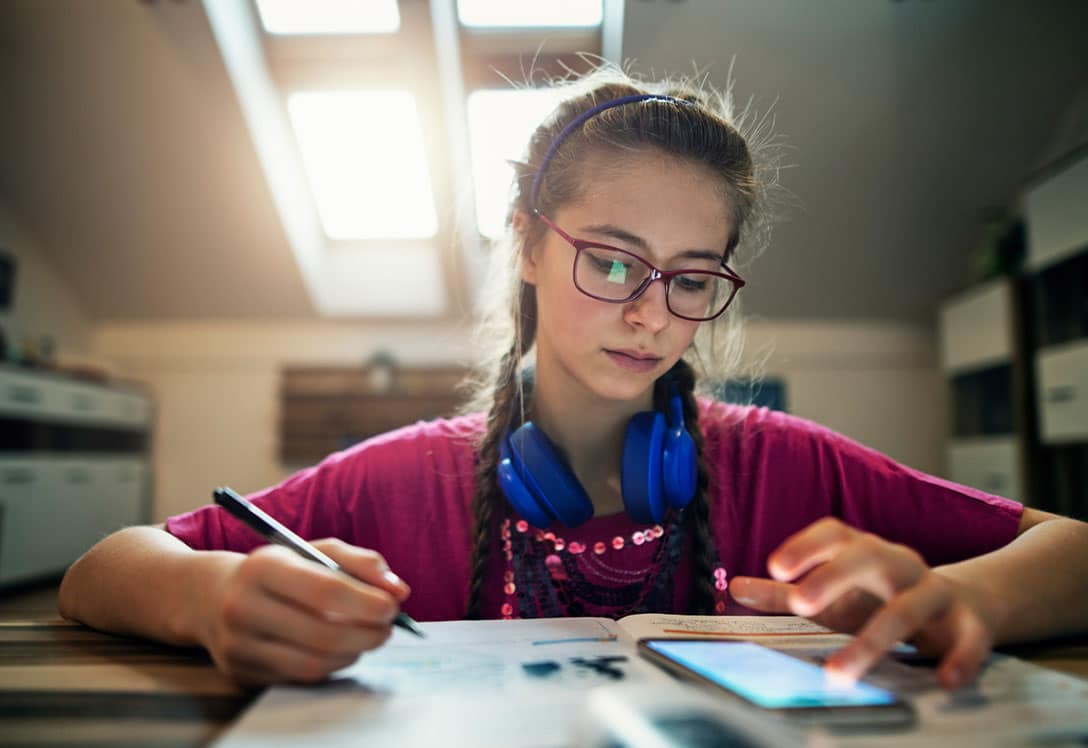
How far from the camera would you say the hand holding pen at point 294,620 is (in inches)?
17.8

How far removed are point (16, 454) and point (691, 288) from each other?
3.20 m

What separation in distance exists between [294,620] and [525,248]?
0.74 metres

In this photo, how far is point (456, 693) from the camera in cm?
44

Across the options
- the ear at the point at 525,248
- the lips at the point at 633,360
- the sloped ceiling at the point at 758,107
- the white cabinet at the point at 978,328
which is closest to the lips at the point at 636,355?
the lips at the point at 633,360

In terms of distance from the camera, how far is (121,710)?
44cm

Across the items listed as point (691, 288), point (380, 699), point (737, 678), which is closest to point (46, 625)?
point (380, 699)

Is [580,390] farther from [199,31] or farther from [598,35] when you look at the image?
[199,31]

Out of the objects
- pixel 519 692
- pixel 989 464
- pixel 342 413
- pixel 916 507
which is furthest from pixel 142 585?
pixel 989 464

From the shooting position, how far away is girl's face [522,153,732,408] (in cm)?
90

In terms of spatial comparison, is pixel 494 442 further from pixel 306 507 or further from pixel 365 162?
pixel 365 162

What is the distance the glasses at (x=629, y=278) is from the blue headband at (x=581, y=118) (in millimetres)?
148

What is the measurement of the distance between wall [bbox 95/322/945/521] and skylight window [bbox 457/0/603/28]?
178 centimetres

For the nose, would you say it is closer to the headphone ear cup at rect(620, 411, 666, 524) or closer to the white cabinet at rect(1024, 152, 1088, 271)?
the headphone ear cup at rect(620, 411, 666, 524)

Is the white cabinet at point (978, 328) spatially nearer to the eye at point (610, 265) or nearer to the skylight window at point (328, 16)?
the skylight window at point (328, 16)
